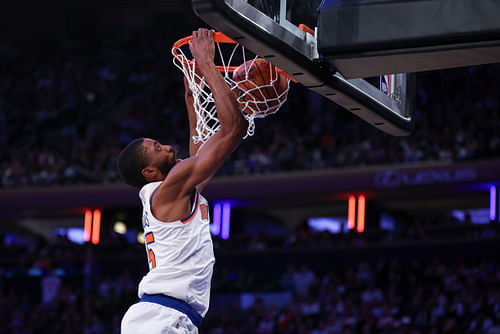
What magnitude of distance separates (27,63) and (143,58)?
3583 mm

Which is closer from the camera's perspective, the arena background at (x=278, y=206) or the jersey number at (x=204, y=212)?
the jersey number at (x=204, y=212)

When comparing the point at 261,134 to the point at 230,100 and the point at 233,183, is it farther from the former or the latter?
the point at 230,100

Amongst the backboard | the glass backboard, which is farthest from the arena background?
the backboard

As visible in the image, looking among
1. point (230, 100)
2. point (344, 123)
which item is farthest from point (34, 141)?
point (230, 100)

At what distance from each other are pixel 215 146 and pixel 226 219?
12292mm

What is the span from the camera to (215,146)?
3.03 metres

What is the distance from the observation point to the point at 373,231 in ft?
44.1

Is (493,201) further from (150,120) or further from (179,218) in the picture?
(179,218)

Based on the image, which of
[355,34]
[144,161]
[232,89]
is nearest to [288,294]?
[232,89]

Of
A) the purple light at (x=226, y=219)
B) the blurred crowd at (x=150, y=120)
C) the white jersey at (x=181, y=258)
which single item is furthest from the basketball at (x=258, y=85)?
the purple light at (x=226, y=219)

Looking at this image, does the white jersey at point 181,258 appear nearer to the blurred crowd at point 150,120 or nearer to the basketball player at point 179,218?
the basketball player at point 179,218

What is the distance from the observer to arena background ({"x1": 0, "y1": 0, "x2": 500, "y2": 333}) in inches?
468

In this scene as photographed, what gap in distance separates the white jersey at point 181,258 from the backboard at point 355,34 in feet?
2.58

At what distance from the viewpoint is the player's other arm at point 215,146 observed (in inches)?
118
